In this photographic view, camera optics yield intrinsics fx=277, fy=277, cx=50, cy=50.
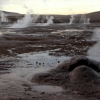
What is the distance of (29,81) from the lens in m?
8.80

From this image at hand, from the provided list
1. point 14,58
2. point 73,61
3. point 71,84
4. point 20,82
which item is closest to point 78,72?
point 71,84

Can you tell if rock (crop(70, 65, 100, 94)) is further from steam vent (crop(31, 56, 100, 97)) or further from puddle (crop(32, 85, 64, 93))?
puddle (crop(32, 85, 64, 93))

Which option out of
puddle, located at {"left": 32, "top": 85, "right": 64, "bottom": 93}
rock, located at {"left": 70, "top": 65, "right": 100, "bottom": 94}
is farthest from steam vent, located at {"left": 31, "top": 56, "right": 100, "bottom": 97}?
puddle, located at {"left": 32, "top": 85, "right": 64, "bottom": 93}

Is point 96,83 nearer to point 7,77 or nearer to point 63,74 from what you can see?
point 63,74

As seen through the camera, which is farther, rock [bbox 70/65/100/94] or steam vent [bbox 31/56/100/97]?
steam vent [bbox 31/56/100/97]

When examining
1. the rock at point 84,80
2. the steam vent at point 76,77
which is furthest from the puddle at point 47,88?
the rock at point 84,80

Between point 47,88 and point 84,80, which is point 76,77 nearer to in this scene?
point 84,80

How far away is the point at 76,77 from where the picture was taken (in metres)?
8.58

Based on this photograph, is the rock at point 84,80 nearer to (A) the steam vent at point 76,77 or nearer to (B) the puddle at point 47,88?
(A) the steam vent at point 76,77

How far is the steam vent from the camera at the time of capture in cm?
795

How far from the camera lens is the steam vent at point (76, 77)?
795cm

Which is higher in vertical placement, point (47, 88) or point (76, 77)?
point (76, 77)

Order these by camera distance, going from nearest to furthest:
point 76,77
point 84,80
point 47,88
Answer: point 47,88 → point 84,80 → point 76,77

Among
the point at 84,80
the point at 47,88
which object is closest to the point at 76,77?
the point at 84,80
